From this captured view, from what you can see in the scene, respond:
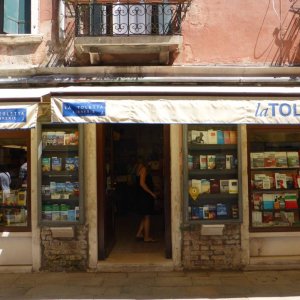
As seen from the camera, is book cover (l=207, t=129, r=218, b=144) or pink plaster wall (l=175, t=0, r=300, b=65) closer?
book cover (l=207, t=129, r=218, b=144)

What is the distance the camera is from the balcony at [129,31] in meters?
7.29

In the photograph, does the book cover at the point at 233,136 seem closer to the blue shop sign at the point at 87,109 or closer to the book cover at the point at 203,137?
the book cover at the point at 203,137

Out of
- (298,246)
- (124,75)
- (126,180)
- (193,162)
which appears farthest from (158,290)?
(126,180)

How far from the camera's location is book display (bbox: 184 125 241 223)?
7668 mm

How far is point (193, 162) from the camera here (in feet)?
25.2

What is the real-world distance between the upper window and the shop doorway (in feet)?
7.38

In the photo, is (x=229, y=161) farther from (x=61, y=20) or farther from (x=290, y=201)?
(x=61, y=20)

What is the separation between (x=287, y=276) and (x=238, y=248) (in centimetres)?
89

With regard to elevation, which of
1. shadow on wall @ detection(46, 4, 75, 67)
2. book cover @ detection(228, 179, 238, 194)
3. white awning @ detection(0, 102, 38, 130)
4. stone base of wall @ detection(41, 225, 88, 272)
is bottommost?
stone base of wall @ detection(41, 225, 88, 272)

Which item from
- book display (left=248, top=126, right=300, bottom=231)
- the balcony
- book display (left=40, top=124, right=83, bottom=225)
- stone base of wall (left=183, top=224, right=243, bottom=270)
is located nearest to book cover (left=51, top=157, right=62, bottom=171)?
book display (left=40, top=124, right=83, bottom=225)

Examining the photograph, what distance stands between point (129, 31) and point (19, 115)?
2.51 m

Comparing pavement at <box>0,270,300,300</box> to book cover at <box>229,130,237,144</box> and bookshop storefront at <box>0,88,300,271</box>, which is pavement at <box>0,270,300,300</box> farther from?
book cover at <box>229,130,237,144</box>

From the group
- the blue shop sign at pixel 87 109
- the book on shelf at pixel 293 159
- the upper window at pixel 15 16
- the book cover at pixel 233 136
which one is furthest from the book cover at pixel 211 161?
the upper window at pixel 15 16

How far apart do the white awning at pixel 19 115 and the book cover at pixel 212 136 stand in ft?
10.0
